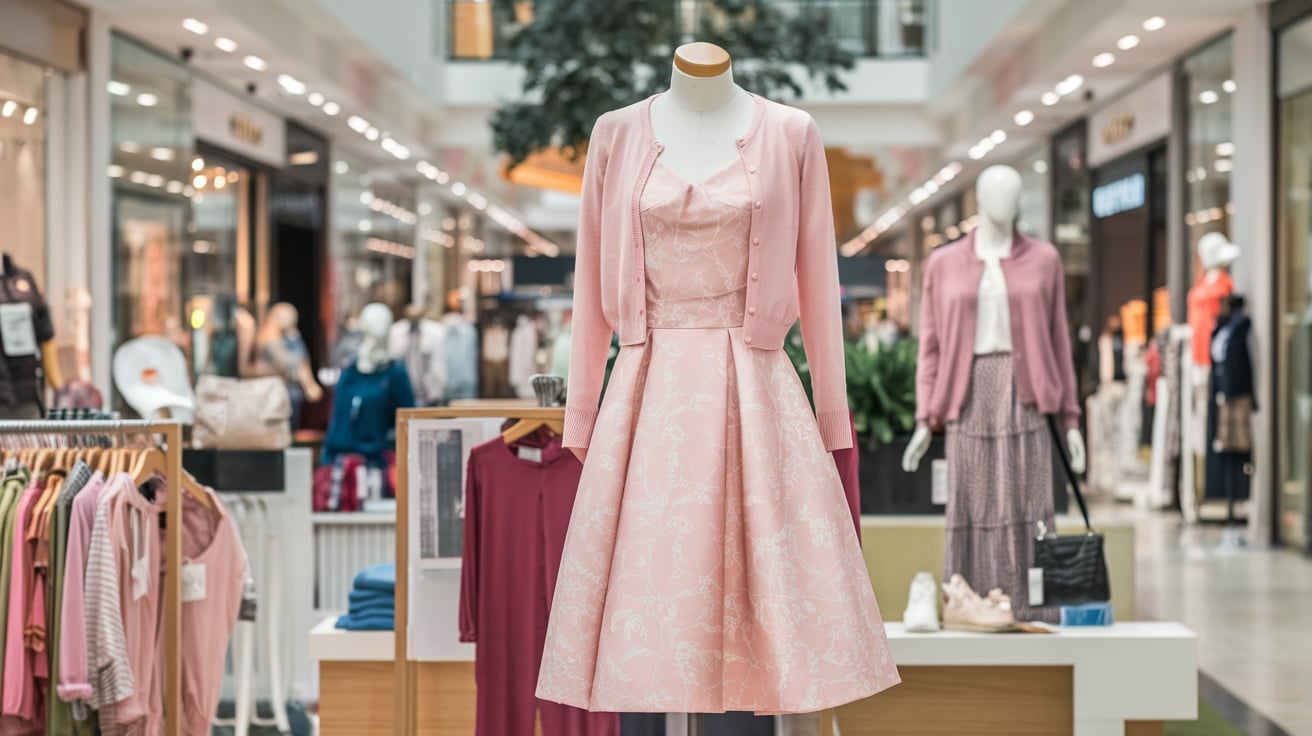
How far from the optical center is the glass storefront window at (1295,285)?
28.4 ft

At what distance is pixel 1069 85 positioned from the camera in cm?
1193

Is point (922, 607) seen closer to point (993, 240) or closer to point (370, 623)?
point (993, 240)

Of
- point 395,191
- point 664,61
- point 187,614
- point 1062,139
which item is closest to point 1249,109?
point 664,61

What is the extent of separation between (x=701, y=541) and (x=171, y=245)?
8.41m

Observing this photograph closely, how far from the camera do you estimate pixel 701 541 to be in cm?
249

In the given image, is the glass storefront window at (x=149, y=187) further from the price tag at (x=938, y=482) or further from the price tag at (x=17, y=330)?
the price tag at (x=938, y=482)

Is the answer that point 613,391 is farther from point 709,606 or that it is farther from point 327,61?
point 327,61

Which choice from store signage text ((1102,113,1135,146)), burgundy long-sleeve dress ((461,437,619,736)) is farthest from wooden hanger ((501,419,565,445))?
store signage text ((1102,113,1135,146))

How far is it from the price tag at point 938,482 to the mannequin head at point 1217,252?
4.80 meters

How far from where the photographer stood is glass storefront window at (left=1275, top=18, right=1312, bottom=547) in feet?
28.4

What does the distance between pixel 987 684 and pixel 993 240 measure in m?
1.24

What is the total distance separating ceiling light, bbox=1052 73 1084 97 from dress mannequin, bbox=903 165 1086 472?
780cm

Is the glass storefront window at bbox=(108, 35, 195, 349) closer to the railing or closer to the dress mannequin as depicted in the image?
the railing

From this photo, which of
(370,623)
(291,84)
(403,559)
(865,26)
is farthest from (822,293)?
(865,26)
